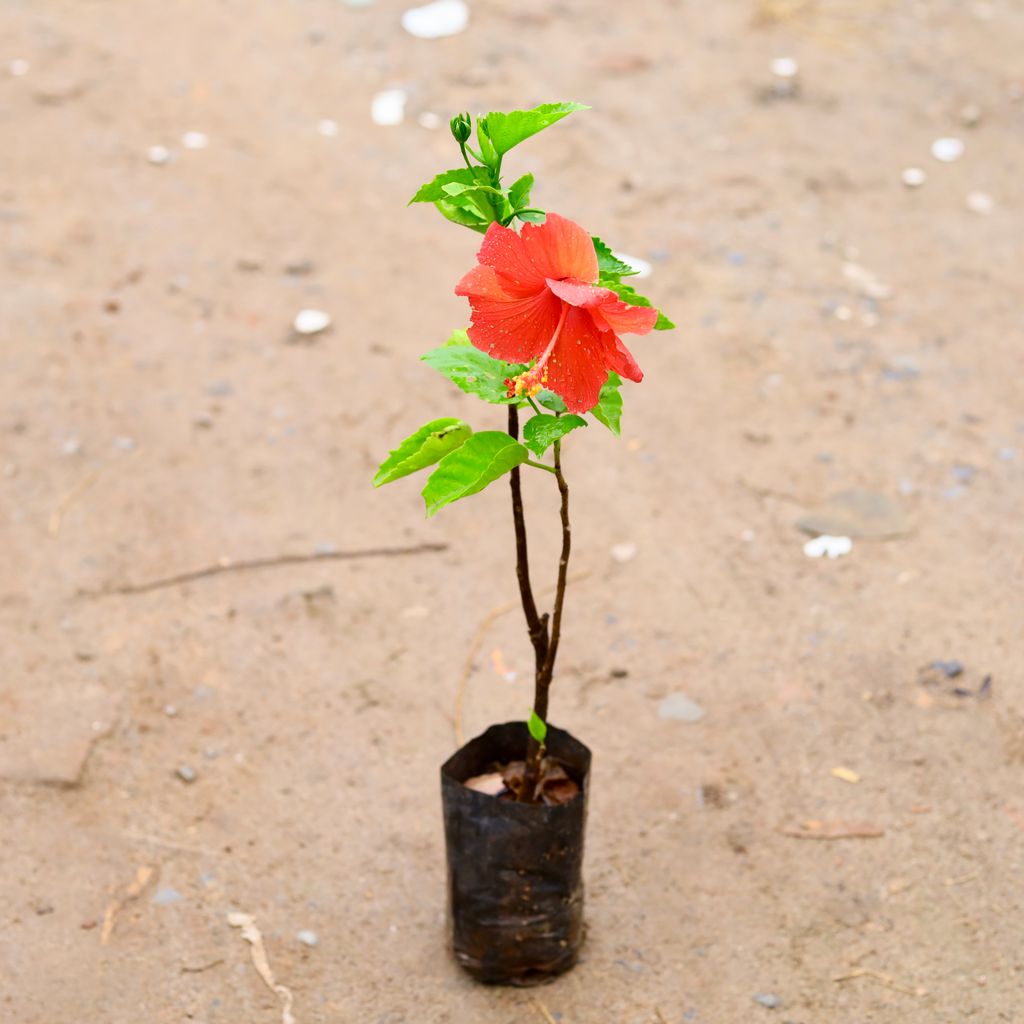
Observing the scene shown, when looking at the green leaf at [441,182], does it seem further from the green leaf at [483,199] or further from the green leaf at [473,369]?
the green leaf at [473,369]

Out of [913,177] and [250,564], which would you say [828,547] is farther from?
[913,177]

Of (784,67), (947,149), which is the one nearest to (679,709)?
(947,149)

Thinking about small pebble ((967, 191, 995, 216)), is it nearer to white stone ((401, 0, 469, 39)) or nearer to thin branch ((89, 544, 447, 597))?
white stone ((401, 0, 469, 39))

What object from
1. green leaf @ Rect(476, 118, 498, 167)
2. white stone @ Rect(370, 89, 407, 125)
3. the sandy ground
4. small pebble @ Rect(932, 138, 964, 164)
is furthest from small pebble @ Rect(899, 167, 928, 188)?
green leaf @ Rect(476, 118, 498, 167)

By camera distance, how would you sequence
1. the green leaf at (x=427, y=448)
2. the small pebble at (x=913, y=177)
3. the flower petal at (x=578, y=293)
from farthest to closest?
the small pebble at (x=913, y=177)
the green leaf at (x=427, y=448)
the flower petal at (x=578, y=293)

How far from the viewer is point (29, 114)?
4.55m

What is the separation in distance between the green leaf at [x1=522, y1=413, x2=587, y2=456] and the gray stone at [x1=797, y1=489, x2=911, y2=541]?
167cm

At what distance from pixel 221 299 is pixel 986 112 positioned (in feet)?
9.83

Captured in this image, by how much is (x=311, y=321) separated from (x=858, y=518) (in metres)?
1.68

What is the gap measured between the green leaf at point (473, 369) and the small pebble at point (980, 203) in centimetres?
318

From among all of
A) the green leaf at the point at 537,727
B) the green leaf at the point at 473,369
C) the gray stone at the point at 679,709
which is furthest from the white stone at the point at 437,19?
the green leaf at the point at 537,727

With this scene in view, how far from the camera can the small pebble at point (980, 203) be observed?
14.2 feet

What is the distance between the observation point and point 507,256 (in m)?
1.45

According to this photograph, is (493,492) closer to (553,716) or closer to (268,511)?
(268,511)
